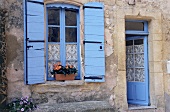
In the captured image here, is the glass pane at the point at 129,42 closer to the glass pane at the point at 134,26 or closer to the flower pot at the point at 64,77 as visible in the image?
the glass pane at the point at 134,26

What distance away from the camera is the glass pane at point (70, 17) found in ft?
18.4

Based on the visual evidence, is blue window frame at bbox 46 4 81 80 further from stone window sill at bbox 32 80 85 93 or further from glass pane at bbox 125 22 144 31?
glass pane at bbox 125 22 144 31

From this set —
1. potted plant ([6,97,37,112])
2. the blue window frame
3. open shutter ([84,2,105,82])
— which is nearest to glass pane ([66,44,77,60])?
the blue window frame

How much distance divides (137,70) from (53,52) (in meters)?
2.28

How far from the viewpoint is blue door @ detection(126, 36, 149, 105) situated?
627cm

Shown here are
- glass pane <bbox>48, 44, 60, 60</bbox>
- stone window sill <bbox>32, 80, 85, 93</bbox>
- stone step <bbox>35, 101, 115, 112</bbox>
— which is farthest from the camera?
glass pane <bbox>48, 44, 60, 60</bbox>

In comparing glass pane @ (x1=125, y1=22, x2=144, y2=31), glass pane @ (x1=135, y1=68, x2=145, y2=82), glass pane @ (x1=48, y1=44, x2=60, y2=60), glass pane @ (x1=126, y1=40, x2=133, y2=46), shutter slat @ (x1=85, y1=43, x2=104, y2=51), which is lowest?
glass pane @ (x1=135, y1=68, x2=145, y2=82)

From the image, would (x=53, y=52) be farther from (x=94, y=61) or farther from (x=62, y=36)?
(x=94, y=61)

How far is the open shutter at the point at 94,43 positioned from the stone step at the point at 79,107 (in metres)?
0.51

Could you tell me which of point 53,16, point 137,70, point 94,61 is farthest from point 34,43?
point 137,70

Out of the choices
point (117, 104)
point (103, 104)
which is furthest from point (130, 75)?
point (103, 104)

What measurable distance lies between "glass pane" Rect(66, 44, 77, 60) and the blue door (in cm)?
167

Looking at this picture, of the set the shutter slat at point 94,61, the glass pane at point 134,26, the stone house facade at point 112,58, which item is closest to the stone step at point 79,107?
the stone house facade at point 112,58

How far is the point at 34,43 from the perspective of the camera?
5.07 metres
